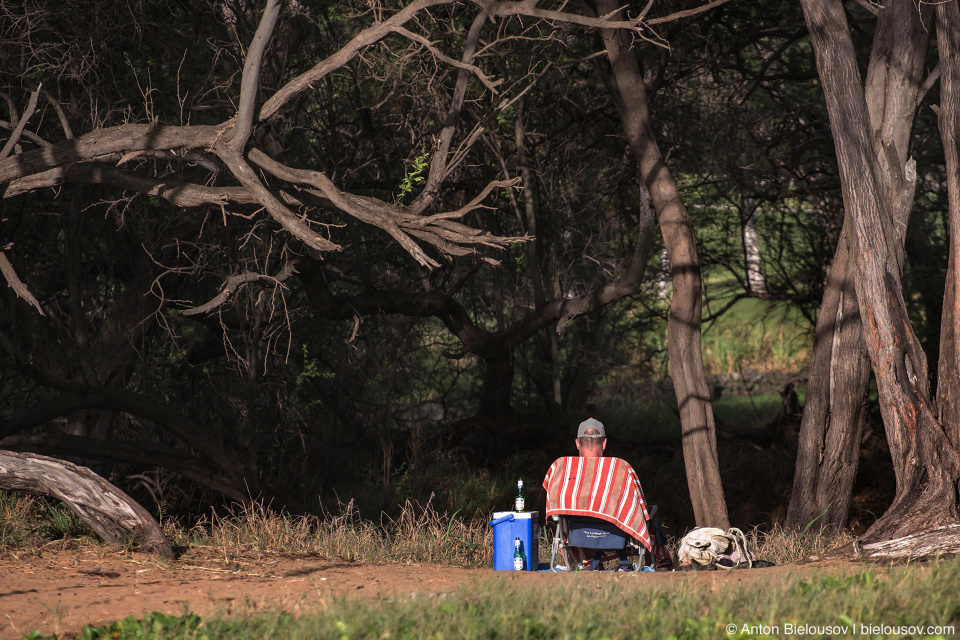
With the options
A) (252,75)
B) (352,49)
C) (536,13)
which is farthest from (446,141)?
(252,75)

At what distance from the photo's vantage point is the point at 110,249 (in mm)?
10234

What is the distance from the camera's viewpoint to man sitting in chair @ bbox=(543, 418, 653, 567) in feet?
20.0

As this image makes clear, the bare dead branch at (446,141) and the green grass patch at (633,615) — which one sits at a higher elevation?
the bare dead branch at (446,141)

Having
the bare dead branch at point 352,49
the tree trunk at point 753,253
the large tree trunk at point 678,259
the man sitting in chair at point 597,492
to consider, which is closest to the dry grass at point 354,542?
the man sitting in chair at point 597,492

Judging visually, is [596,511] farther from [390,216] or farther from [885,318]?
[885,318]

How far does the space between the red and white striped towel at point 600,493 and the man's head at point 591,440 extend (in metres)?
0.16

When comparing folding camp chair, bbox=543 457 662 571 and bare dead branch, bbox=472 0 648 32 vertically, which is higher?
bare dead branch, bbox=472 0 648 32

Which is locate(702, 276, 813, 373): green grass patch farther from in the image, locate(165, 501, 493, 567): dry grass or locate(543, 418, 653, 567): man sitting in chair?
locate(543, 418, 653, 567): man sitting in chair

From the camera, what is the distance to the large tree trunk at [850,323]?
817 cm

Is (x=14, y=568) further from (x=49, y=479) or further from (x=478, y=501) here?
(x=478, y=501)

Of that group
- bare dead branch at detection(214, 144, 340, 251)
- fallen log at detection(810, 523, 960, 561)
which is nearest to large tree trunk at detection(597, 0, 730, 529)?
fallen log at detection(810, 523, 960, 561)

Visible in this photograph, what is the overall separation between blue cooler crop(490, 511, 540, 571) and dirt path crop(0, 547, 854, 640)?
385 millimetres

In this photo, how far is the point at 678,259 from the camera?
30.1 feet

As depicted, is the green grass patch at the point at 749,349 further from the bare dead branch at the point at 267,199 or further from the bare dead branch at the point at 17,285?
the bare dead branch at the point at 17,285
